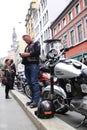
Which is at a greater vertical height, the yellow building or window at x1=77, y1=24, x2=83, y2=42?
the yellow building

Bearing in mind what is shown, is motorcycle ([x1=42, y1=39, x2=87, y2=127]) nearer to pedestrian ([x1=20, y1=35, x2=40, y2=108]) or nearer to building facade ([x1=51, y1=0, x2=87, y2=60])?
pedestrian ([x1=20, y1=35, x2=40, y2=108])

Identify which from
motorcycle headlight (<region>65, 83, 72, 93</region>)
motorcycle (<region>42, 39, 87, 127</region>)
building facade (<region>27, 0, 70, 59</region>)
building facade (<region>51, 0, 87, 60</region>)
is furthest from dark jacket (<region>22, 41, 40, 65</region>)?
building facade (<region>27, 0, 70, 59</region>)

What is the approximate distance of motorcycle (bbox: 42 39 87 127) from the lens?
18.9ft

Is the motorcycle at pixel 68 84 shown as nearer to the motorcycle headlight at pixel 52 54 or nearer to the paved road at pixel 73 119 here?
the motorcycle headlight at pixel 52 54

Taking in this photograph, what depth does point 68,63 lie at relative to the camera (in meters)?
6.21

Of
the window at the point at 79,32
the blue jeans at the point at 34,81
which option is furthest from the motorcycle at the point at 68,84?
the window at the point at 79,32

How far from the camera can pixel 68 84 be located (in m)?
6.32

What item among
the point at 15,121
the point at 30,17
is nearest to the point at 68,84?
the point at 15,121

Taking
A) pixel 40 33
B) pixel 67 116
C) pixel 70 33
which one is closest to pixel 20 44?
pixel 40 33

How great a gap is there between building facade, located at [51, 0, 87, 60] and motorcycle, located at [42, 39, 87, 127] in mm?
25867

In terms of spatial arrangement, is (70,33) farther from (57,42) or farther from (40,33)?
(57,42)

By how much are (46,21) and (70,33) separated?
18804 millimetres

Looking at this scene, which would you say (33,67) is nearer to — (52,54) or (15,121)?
(52,54)

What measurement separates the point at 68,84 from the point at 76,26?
1233 inches
